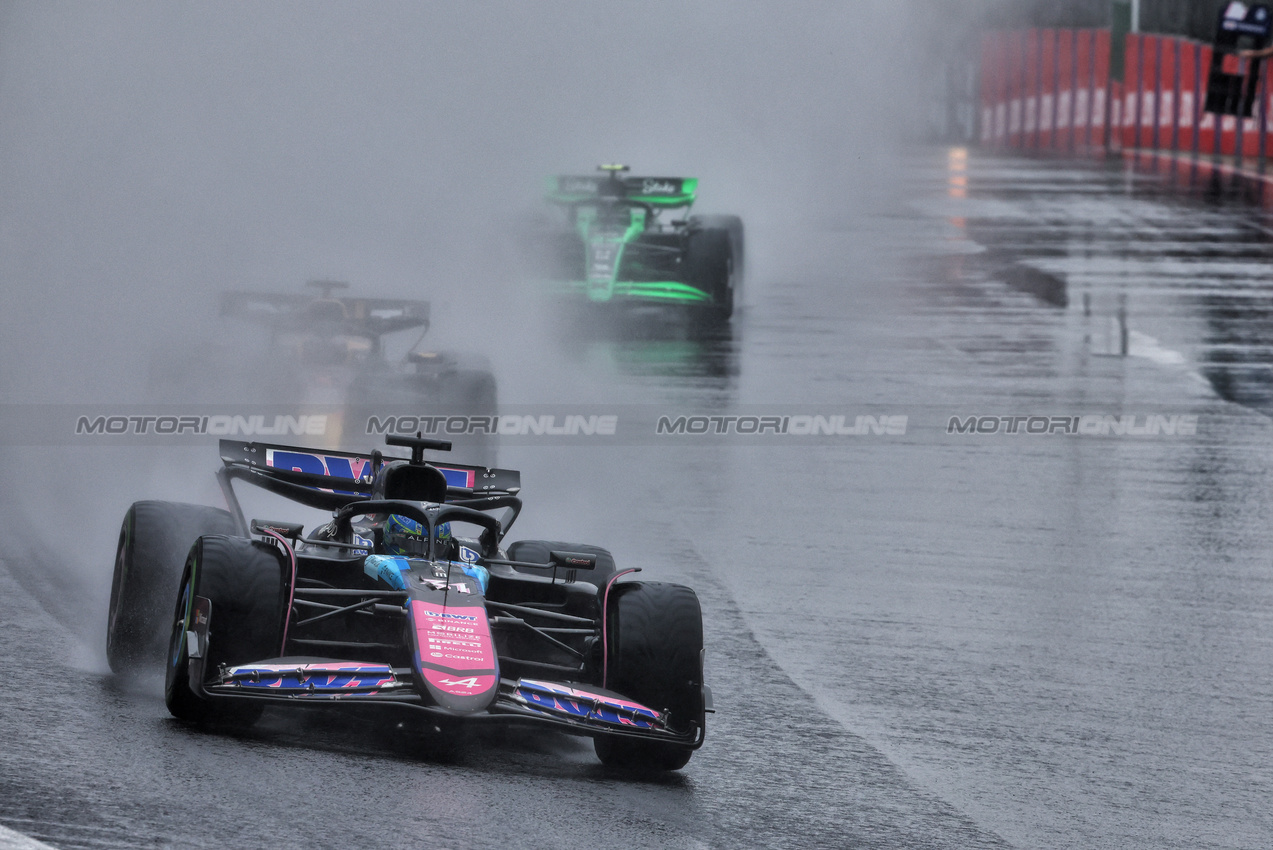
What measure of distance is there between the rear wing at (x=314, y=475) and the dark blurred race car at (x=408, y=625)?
22 centimetres

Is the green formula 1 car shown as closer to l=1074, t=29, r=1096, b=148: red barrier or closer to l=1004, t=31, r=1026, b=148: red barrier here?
l=1074, t=29, r=1096, b=148: red barrier

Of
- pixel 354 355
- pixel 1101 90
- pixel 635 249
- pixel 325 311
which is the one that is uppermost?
pixel 1101 90

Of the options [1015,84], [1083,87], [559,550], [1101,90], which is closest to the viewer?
[559,550]

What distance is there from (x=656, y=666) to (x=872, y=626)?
2635 mm

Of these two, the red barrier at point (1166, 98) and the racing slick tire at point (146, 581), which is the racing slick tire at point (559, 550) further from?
the red barrier at point (1166, 98)

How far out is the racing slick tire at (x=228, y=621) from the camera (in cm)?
598

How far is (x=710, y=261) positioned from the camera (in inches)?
709

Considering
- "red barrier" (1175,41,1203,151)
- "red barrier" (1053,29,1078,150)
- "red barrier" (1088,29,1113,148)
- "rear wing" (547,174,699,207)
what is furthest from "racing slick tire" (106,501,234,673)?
"red barrier" (1053,29,1078,150)

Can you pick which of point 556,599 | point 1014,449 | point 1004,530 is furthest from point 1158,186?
point 556,599

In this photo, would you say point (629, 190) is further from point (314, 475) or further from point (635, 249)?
point (314, 475)

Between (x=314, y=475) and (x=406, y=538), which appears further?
(x=314, y=475)

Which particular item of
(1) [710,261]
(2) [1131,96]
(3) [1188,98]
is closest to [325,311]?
(1) [710,261]

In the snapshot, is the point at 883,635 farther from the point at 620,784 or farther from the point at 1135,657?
the point at 620,784

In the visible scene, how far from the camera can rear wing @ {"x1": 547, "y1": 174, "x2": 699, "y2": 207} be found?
1816 centimetres
